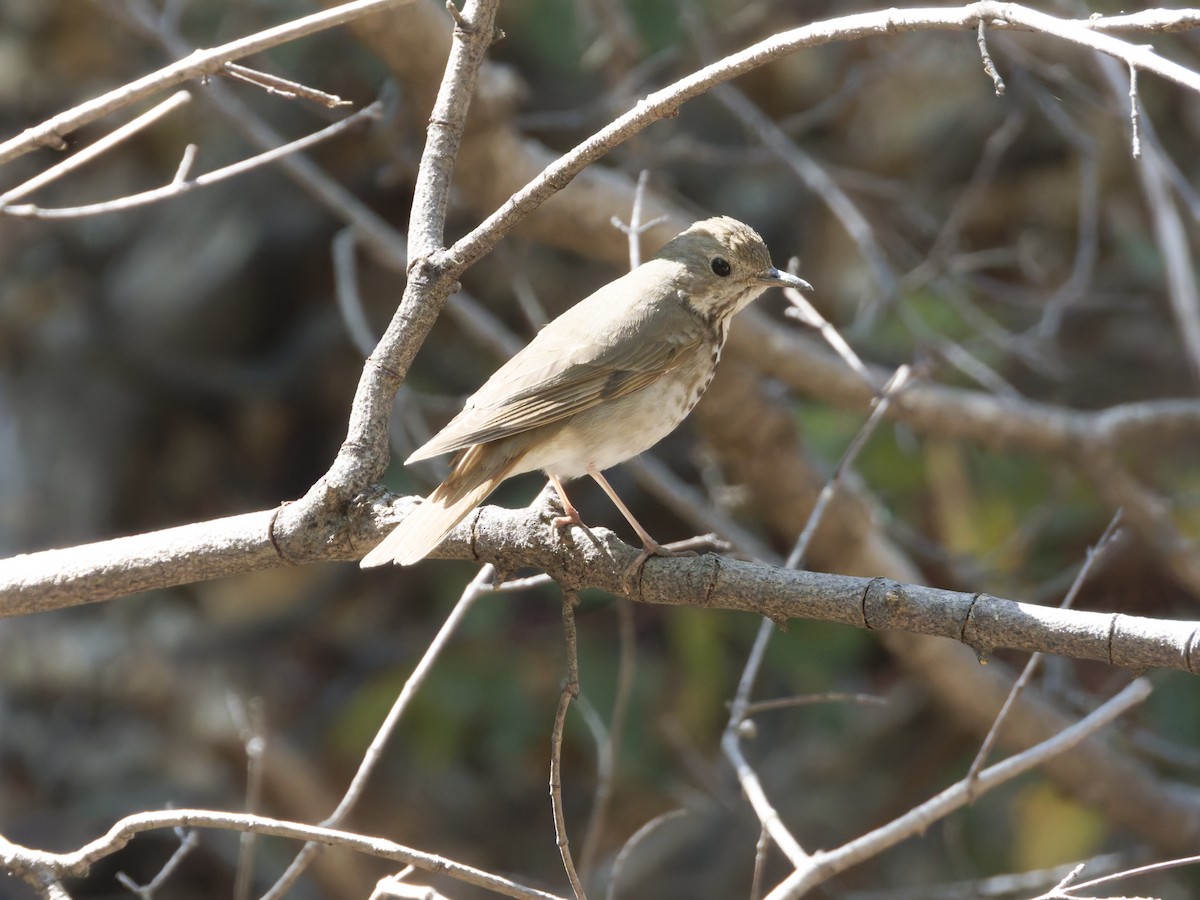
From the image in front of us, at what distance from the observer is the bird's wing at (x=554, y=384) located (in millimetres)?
2900

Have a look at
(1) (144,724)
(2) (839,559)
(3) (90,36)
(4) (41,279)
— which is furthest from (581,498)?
(3) (90,36)

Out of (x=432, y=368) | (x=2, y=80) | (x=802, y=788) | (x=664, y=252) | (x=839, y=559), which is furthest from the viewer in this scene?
(x=2, y=80)

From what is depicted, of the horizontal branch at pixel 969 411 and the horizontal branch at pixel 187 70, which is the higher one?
the horizontal branch at pixel 187 70

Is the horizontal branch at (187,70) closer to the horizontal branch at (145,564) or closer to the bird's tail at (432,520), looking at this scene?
the horizontal branch at (145,564)

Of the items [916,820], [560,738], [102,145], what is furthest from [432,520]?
[916,820]

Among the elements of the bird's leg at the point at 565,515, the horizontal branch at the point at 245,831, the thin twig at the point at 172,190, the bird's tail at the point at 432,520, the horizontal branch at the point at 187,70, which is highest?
the horizontal branch at the point at 187,70

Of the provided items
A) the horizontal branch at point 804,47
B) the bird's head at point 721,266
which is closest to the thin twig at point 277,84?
the horizontal branch at point 804,47

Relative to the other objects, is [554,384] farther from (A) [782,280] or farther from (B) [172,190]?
(B) [172,190]

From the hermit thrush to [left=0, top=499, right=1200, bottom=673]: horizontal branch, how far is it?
6.2 inches

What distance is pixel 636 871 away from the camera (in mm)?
6062

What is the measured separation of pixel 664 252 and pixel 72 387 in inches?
166

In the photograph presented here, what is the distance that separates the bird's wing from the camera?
114 inches

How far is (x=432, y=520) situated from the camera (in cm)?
234

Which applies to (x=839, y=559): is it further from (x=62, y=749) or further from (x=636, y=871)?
(x=62, y=749)
